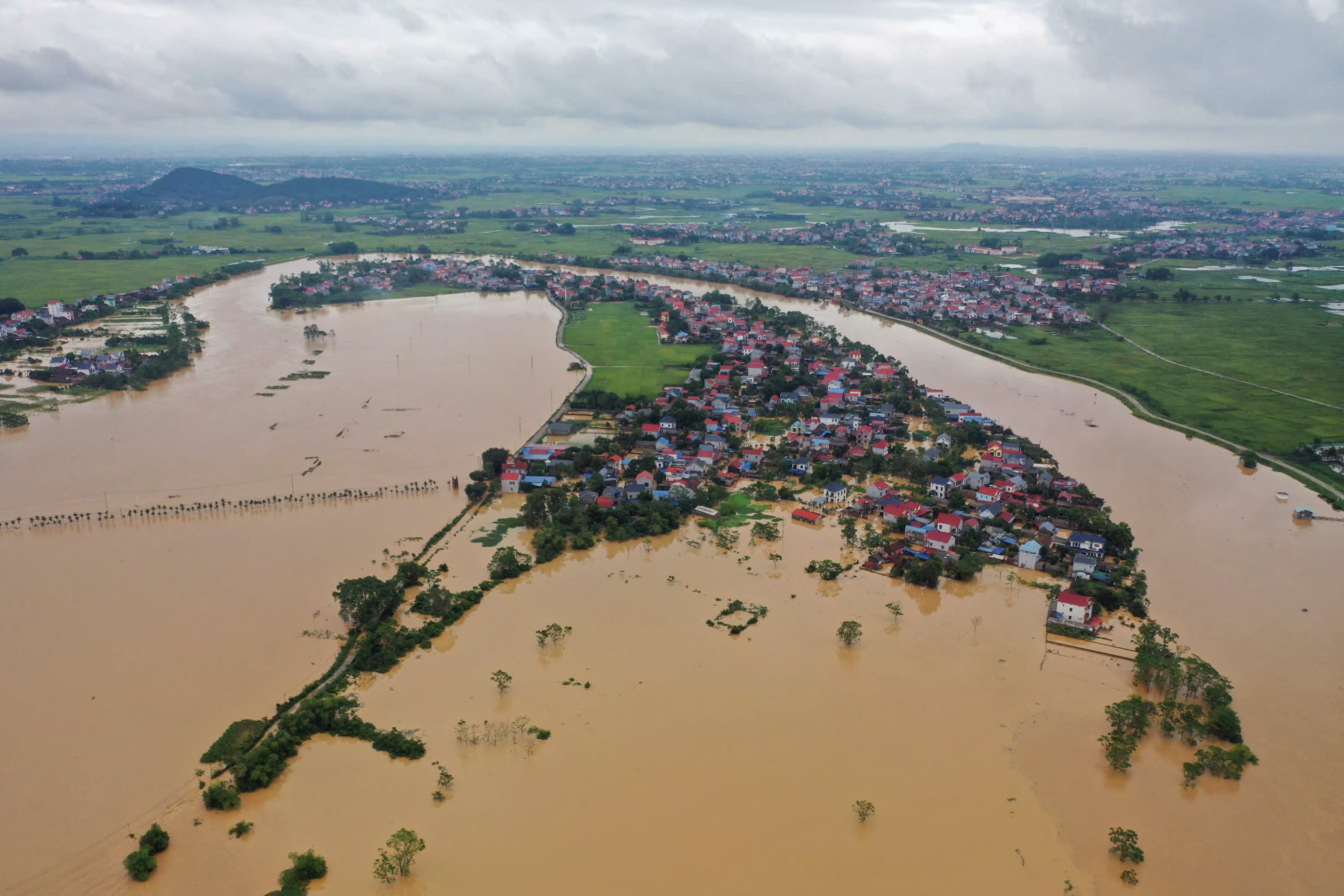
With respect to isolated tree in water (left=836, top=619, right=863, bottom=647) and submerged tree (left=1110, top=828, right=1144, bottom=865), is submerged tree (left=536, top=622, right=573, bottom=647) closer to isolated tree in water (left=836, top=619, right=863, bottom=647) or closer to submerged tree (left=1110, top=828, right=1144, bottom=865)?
isolated tree in water (left=836, top=619, right=863, bottom=647)

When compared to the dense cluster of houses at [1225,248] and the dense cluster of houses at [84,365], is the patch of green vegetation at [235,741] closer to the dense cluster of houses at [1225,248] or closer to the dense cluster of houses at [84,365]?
the dense cluster of houses at [84,365]

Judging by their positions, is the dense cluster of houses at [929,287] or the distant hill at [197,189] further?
the distant hill at [197,189]

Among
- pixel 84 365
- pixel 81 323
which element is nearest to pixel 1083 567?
pixel 84 365

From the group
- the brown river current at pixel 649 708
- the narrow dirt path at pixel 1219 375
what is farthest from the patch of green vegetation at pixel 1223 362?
the brown river current at pixel 649 708

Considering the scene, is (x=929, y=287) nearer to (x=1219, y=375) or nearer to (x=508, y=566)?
(x=1219, y=375)

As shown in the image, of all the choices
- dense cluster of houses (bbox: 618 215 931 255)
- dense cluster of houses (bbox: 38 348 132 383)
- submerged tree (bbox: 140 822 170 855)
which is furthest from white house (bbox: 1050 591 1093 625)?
dense cluster of houses (bbox: 618 215 931 255)

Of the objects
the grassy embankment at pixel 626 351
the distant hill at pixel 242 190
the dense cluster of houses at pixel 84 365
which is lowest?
the grassy embankment at pixel 626 351
